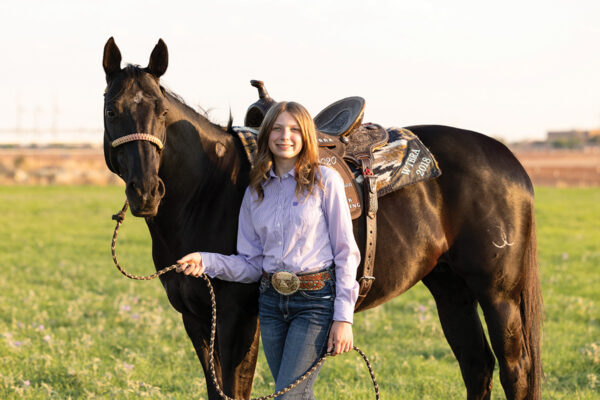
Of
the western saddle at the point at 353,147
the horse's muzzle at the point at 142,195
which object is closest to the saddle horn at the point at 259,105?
the western saddle at the point at 353,147

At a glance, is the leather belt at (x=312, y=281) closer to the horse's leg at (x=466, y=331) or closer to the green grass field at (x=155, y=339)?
the horse's leg at (x=466, y=331)

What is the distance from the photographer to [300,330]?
2859 mm

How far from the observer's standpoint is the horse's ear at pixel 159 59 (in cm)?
316

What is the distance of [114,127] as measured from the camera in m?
2.99

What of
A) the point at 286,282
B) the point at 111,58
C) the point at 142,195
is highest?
the point at 111,58

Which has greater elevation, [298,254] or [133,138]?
[133,138]

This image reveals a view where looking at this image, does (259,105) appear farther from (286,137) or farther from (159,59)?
(286,137)

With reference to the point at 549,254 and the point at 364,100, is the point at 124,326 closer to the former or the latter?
the point at 364,100

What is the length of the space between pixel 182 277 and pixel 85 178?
111 ft

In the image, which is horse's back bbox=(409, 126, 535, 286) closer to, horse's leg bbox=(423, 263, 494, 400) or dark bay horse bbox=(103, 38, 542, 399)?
dark bay horse bbox=(103, 38, 542, 399)

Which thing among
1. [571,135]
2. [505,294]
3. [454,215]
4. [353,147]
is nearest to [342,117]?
[353,147]

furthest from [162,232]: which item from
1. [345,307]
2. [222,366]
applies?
[345,307]

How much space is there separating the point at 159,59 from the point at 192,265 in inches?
42.7

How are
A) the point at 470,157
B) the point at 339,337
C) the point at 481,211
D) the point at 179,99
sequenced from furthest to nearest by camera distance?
1. the point at 470,157
2. the point at 481,211
3. the point at 179,99
4. the point at 339,337
